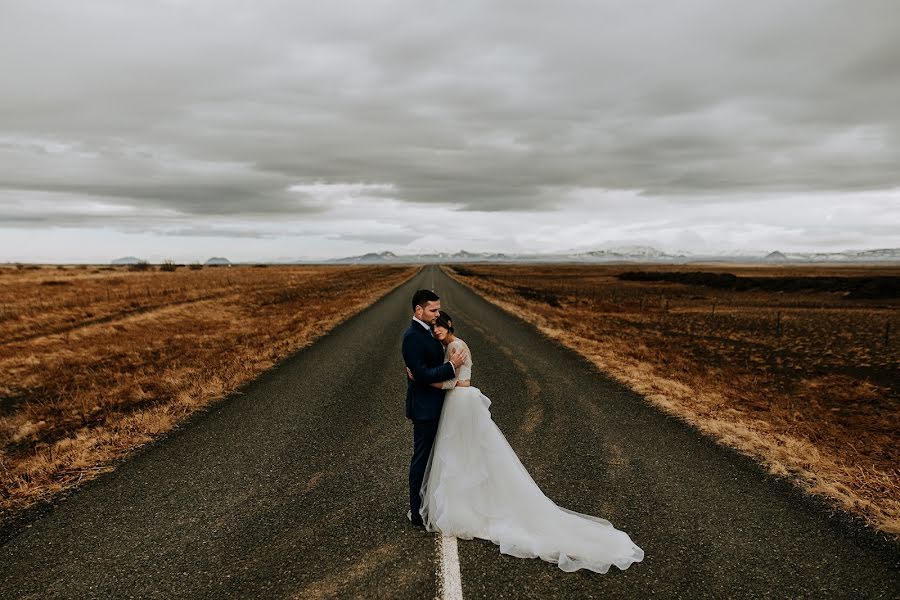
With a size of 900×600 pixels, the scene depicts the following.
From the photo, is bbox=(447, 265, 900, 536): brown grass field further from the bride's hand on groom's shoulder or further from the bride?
the bride's hand on groom's shoulder

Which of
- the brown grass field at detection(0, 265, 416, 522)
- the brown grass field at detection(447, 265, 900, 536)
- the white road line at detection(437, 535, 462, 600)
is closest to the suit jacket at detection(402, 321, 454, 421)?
the white road line at detection(437, 535, 462, 600)

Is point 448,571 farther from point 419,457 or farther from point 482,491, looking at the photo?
point 419,457

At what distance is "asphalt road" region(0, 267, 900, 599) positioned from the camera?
3.96 meters

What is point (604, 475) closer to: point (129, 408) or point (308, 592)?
point (308, 592)

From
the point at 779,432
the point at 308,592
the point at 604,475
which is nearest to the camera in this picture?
the point at 308,592

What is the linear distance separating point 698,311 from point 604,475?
27.4 meters

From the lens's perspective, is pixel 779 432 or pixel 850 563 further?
pixel 779 432

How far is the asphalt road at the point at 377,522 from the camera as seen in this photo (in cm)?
396

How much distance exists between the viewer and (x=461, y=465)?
189 inches

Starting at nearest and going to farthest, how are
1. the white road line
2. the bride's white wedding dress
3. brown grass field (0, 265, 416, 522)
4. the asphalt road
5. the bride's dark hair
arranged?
the white road line
the asphalt road
the bride's white wedding dress
the bride's dark hair
brown grass field (0, 265, 416, 522)

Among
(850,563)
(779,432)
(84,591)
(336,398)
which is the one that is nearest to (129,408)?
(336,398)

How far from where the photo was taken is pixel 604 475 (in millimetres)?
6031

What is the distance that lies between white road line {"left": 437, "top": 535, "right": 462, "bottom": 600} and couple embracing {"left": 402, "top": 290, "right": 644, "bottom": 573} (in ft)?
0.48

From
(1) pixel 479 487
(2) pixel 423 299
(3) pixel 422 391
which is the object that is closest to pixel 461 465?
(1) pixel 479 487
